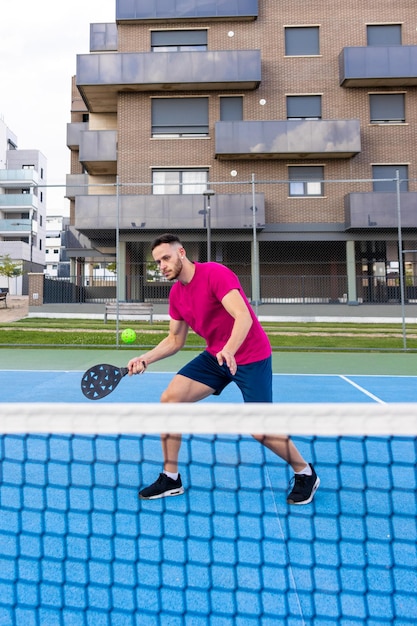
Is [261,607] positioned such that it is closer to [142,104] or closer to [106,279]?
[106,279]

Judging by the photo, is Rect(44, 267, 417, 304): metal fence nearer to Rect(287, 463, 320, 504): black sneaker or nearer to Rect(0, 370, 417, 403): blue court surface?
Rect(0, 370, 417, 403): blue court surface

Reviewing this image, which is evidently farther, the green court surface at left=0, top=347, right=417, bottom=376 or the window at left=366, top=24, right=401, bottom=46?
the window at left=366, top=24, right=401, bottom=46

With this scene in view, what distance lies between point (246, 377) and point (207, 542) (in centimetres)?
110

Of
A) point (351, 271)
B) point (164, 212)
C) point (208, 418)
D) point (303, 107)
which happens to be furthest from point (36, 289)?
point (208, 418)

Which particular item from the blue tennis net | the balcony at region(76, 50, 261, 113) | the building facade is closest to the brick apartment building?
the balcony at region(76, 50, 261, 113)

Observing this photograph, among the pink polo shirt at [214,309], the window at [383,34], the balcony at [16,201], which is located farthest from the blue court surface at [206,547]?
the balcony at [16,201]

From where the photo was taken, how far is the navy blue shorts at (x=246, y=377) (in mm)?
3178

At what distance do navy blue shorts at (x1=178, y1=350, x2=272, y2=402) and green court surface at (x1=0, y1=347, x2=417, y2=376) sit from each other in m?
5.94

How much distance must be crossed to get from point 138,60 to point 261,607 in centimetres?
2269

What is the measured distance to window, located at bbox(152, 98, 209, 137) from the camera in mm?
21359

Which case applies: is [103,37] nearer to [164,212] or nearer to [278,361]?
[164,212]

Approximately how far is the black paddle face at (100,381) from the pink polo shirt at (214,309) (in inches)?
27.4

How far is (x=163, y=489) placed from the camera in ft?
10.2

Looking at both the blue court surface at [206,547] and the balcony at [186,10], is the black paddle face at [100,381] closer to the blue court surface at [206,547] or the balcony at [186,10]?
the blue court surface at [206,547]
